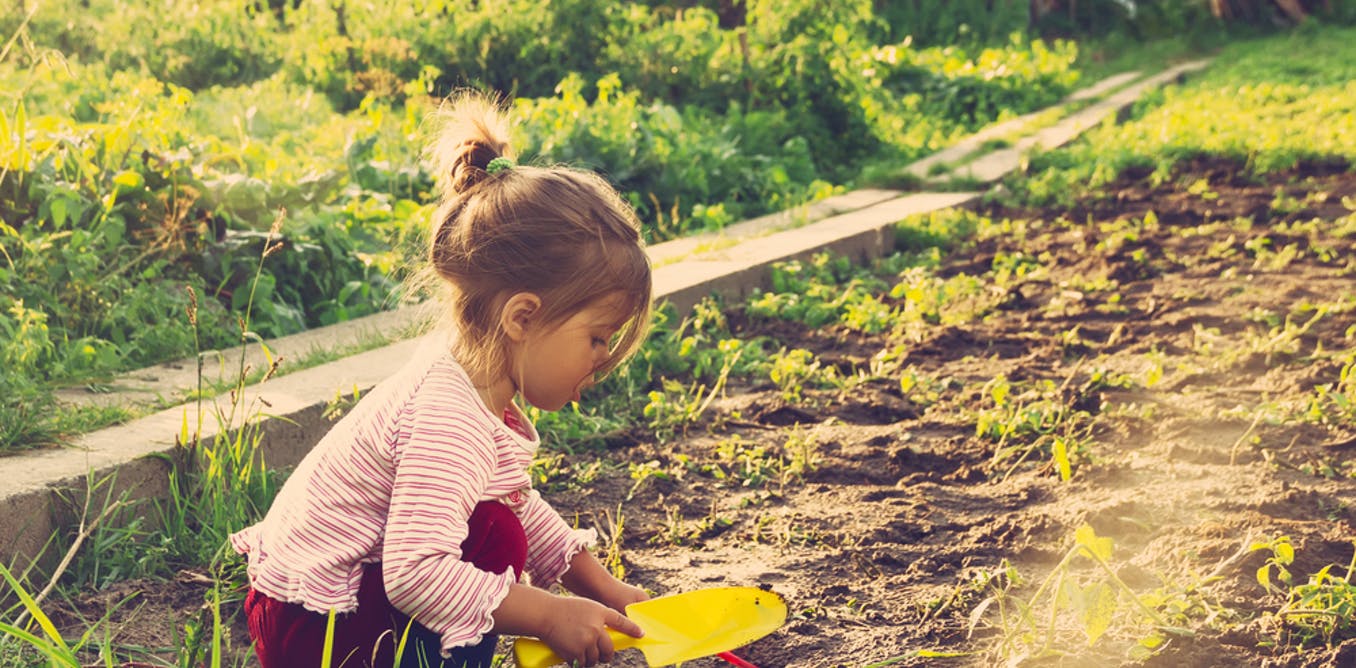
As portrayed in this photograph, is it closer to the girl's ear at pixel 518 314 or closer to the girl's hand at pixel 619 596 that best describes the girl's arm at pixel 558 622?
the girl's hand at pixel 619 596

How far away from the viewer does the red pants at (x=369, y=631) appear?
2104 millimetres

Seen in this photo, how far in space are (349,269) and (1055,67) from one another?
29.5 ft

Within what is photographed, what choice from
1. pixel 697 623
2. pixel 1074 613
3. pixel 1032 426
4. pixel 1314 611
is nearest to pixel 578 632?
pixel 697 623

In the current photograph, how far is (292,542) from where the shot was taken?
213cm

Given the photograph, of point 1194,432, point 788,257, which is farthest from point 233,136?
point 1194,432

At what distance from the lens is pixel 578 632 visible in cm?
208

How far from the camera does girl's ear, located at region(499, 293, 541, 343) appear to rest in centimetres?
212

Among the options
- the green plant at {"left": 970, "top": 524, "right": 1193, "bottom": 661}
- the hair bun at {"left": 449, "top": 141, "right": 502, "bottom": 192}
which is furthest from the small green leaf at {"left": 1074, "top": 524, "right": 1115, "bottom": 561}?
the hair bun at {"left": 449, "top": 141, "right": 502, "bottom": 192}

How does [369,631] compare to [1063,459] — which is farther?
[1063,459]

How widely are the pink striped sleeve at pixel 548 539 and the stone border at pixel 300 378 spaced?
420 mm

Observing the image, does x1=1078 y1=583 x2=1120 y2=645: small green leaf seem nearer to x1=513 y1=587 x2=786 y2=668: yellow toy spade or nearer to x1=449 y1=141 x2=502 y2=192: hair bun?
x1=513 y1=587 x2=786 y2=668: yellow toy spade

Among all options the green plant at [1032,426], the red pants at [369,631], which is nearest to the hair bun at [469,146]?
the red pants at [369,631]

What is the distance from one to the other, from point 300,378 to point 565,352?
4.78ft

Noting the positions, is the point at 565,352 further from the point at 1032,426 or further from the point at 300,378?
the point at 1032,426
